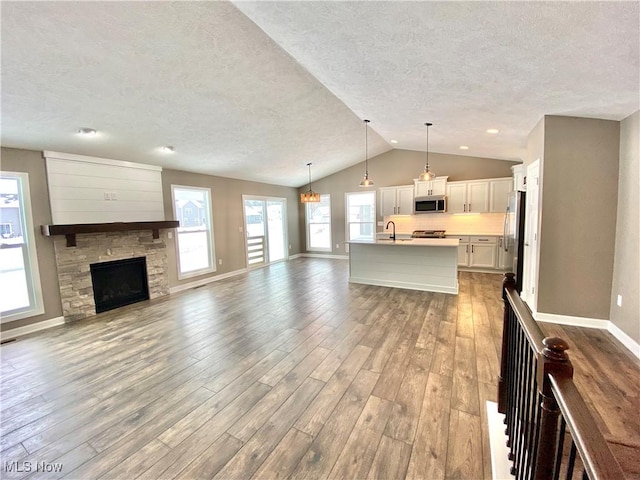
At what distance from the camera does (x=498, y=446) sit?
5.78 feet

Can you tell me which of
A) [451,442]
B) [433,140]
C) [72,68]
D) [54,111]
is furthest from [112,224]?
[433,140]

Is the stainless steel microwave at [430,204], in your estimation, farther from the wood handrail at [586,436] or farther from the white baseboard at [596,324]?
the wood handrail at [586,436]

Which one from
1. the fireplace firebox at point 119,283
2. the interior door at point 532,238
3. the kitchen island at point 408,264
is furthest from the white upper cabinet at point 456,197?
the fireplace firebox at point 119,283

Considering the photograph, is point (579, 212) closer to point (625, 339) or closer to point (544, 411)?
point (625, 339)

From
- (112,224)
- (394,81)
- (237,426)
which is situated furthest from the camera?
(112,224)

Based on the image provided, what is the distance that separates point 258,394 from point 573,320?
154 inches

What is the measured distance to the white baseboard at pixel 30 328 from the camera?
12.2 ft

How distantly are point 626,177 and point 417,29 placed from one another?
2951mm

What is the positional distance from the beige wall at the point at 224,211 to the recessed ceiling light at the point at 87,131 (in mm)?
1821

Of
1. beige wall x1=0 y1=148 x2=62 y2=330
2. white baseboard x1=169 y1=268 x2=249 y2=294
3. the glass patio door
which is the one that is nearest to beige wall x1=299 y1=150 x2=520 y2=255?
the glass patio door

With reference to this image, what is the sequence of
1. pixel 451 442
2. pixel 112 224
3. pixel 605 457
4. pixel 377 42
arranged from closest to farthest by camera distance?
pixel 605 457
pixel 451 442
pixel 377 42
pixel 112 224

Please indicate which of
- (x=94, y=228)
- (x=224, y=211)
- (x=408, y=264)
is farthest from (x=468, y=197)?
(x=94, y=228)

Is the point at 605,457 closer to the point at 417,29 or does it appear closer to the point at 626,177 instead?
the point at 417,29

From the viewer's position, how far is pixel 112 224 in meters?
4.54
